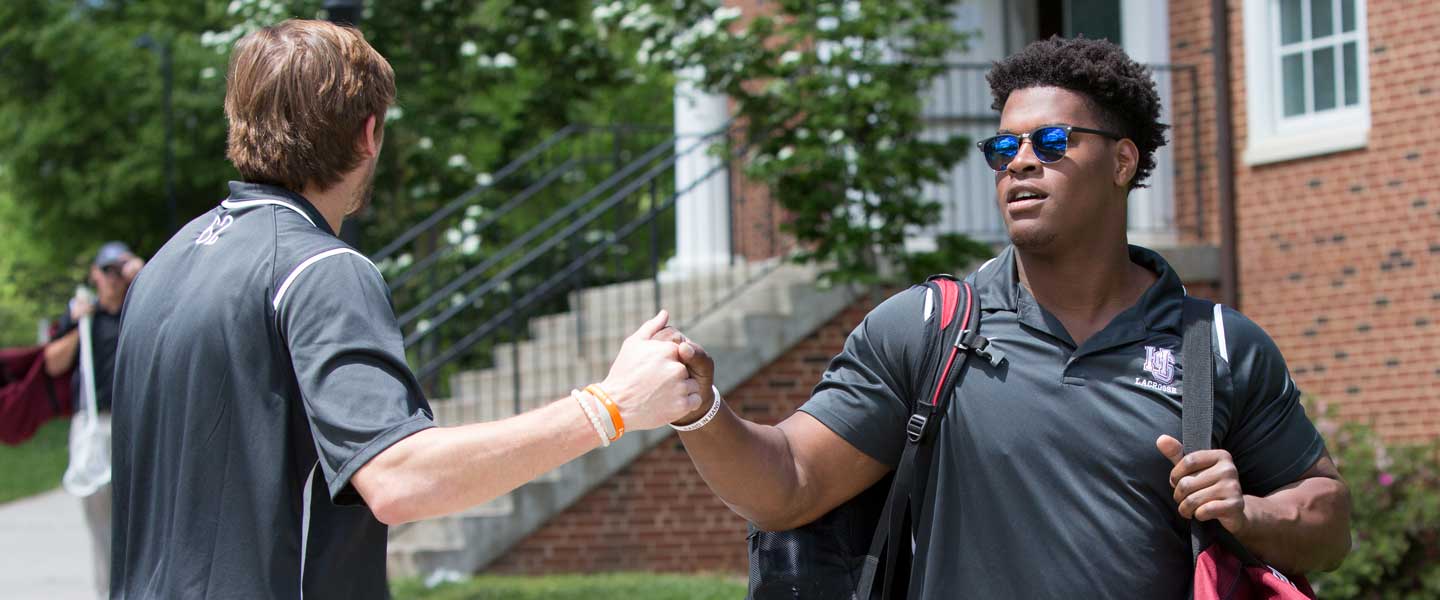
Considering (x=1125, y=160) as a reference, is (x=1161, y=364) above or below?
below

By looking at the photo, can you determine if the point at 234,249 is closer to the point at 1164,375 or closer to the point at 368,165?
the point at 368,165

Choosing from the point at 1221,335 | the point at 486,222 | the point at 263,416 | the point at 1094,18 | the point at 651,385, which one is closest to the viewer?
the point at 263,416

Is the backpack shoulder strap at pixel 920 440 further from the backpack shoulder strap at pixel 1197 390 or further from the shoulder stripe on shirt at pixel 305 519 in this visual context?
the shoulder stripe on shirt at pixel 305 519

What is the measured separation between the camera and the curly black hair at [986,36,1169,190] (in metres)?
3.09

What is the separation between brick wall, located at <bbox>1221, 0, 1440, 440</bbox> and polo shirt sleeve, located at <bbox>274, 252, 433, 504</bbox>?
8036mm

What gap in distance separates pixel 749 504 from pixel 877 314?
46cm

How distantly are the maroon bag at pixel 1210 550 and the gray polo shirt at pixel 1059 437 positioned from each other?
5cm

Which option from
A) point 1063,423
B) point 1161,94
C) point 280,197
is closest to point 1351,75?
point 1161,94

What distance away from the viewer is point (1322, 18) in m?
10.0

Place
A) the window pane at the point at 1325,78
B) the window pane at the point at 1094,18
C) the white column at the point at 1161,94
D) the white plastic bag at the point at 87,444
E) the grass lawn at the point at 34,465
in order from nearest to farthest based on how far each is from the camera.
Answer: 1. the white plastic bag at the point at 87,444
2. the window pane at the point at 1325,78
3. the white column at the point at 1161,94
4. the window pane at the point at 1094,18
5. the grass lawn at the point at 34,465

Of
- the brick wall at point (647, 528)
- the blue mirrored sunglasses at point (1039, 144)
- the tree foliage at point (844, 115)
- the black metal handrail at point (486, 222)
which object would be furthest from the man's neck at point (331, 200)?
the black metal handrail at point (486, 222)

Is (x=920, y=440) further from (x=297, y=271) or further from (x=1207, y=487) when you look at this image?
(x=297, y=271)

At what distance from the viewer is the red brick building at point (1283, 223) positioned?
9.20 metres

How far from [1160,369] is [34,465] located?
20.3 m
